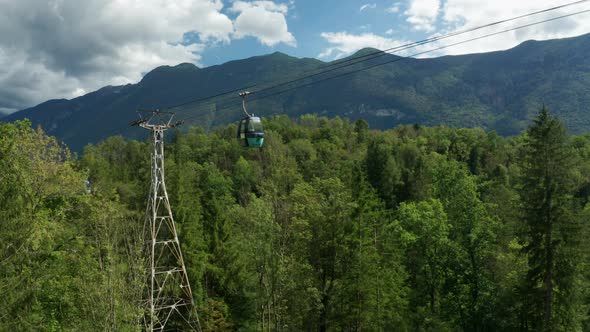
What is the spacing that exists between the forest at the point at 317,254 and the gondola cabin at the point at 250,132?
18.6 feet

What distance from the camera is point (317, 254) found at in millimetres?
25219

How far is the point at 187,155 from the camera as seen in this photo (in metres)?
84.9

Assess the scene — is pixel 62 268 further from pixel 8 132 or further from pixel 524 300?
pixel 524 300

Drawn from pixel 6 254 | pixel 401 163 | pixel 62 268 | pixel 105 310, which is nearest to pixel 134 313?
pixel 105 310

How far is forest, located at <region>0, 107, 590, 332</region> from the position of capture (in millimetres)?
15789

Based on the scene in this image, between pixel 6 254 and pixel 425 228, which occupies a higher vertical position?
pixel 6 254

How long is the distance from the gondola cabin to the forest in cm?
567

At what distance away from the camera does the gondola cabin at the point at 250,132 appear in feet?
57.1

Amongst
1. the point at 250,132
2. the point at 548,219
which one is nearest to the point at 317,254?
the point at 250,132

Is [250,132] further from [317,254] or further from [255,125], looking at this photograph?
[317,254]

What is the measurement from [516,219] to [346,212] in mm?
9032

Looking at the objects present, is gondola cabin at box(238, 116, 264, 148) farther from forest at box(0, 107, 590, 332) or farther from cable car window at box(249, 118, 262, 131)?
forest at box(0, 107, 590, 332)

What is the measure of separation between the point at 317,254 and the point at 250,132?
10717 mm

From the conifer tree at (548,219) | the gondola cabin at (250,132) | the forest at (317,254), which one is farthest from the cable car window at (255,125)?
the conifer tree at (548,219)
